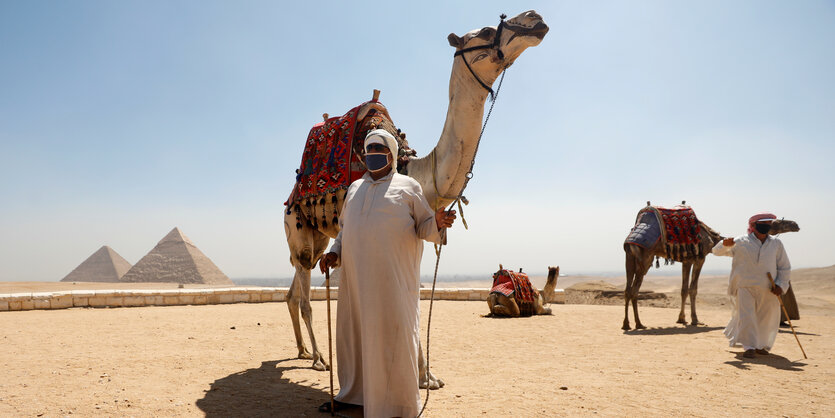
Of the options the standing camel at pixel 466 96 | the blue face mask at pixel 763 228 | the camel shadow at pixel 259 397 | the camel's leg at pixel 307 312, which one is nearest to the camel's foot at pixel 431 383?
the standing camel at pixel 466 96

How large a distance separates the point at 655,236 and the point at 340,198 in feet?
22.0

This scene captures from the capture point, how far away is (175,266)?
3981 cm

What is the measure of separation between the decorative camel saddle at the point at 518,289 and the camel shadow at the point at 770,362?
486cm

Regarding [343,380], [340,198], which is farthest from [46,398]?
[340,198]

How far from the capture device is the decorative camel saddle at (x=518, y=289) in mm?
10656

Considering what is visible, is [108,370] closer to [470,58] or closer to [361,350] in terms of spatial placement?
[361,350]

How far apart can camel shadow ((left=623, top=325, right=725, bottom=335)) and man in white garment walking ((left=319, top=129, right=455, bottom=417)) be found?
6.49 metres

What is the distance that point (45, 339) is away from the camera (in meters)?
6.85

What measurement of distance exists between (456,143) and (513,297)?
7057 millimetres

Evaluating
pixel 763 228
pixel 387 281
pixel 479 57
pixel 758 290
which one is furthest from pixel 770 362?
pixel 387 281

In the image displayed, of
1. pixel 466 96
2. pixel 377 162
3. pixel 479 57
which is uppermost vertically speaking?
pixel 479 57

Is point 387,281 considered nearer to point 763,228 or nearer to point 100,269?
point 763,228

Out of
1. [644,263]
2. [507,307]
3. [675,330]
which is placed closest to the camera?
[675,330]

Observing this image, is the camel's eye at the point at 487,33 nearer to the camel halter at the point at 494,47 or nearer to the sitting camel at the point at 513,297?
the camel halter at the point at 494,47
